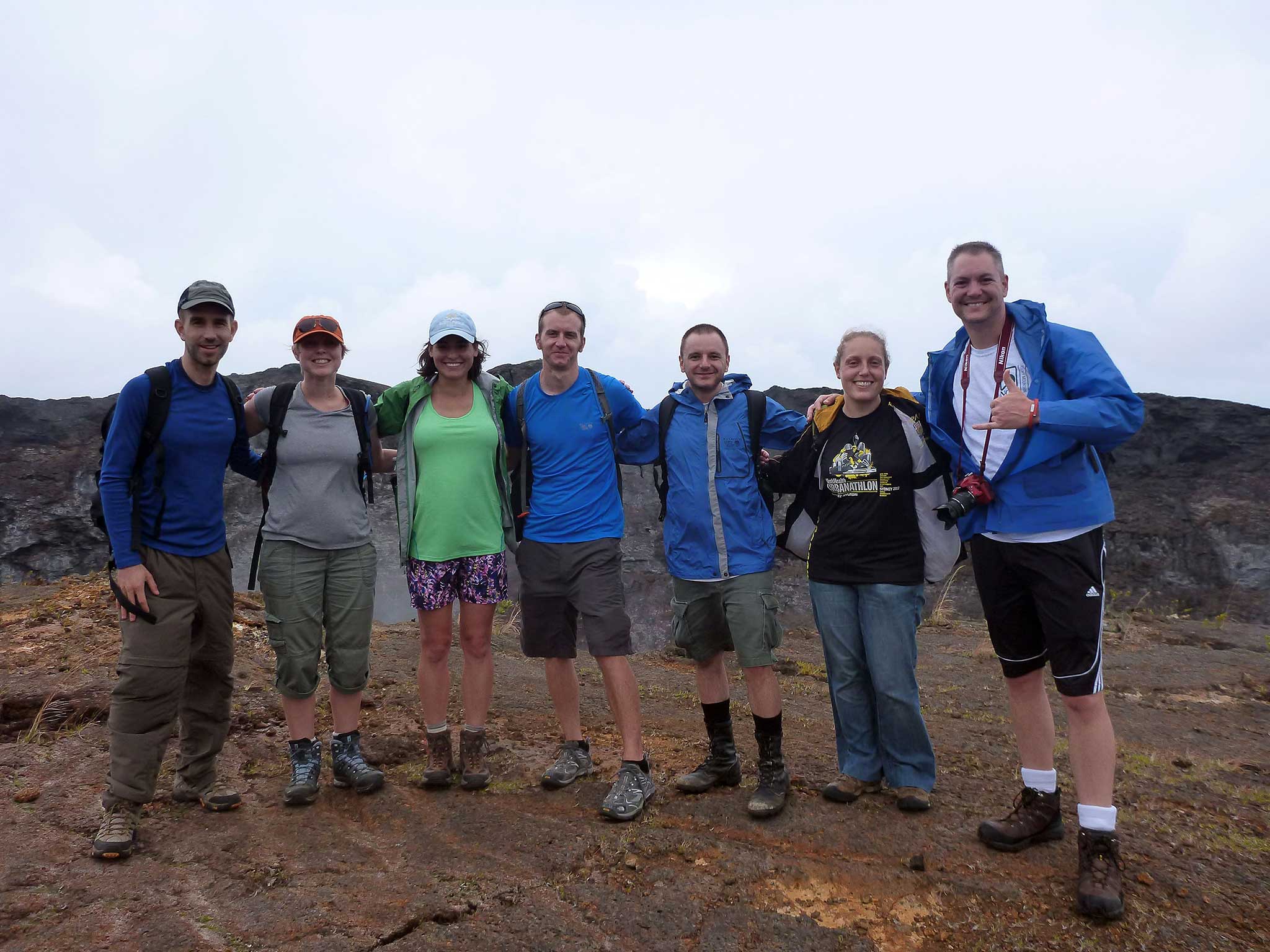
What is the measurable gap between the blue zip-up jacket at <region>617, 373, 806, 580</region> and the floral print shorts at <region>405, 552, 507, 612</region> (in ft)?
2.86

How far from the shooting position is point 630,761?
12.5 ft

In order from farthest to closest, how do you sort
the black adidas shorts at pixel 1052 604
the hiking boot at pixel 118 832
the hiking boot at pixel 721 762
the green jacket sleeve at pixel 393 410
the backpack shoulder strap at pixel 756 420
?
the green jacket sleeve at pixel 393 410 → the hiking boot at pixel 721 762 → the backpack shoulder strap at pixel 756 420 → the hiking boot at pixel 118 832 → the black adidas shorts at pixel 1052 604

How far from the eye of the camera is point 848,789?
3801mm

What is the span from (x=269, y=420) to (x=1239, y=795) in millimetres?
5332

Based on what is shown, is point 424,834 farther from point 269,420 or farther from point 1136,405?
point 1136,405

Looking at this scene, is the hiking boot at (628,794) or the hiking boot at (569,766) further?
the hiking boot at (569,766)

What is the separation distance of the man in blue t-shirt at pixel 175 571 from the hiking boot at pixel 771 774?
241 centimetres

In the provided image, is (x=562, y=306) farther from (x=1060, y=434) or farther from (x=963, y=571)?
(x=963, y=571)

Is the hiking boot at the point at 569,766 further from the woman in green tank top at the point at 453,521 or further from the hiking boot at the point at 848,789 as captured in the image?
the hiking boot at the point at 848,789

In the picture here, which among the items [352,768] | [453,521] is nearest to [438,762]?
[352,768]

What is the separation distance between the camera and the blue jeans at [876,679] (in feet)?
11.9

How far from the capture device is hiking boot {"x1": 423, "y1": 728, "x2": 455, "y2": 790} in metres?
4.05

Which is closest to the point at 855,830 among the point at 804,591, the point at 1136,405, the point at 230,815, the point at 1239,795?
the point at 1136,405

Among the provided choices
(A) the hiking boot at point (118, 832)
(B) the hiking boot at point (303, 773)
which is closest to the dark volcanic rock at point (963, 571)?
(B) the hiking boot at point (303, 773)
